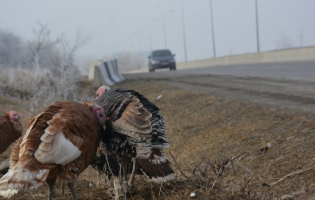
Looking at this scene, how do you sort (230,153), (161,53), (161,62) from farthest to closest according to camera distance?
(161,53) < (161,62) < (230,153)

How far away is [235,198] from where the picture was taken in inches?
139

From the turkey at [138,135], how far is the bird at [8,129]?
2.94 m

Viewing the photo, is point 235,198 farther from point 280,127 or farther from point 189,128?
point 189,128

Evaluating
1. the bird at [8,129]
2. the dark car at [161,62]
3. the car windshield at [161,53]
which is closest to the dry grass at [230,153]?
the bird at [8,129]

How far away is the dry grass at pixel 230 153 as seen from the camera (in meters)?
4.02

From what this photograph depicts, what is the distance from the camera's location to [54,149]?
3230 mm

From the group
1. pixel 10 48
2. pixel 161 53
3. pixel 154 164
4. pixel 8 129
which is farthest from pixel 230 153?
pixel 10 48

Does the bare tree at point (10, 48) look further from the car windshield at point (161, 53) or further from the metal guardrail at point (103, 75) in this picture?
the metal guardrail at point (103, 75)

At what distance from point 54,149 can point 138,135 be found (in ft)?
3.11

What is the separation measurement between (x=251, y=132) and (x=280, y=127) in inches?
18.7

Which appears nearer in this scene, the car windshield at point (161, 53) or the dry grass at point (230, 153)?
the dry grass at point (230, 153)

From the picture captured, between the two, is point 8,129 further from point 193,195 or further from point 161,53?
point 161,53

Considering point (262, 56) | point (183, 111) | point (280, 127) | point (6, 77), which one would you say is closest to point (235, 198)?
point (280, 127)

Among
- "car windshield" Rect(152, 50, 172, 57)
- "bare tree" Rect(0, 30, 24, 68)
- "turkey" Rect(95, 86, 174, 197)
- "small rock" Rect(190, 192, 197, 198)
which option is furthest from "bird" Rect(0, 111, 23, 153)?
"bare tree" Rect(0, 30, 24, 68)
